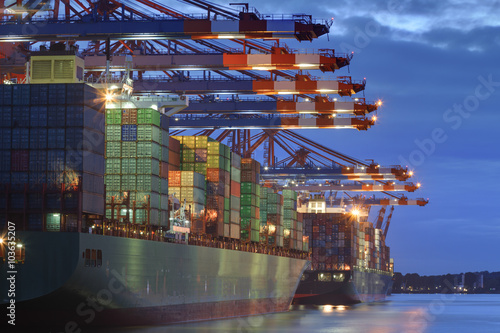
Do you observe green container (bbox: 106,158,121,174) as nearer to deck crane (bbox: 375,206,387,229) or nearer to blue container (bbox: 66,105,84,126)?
blue container (bbox: 66,105,84,126)

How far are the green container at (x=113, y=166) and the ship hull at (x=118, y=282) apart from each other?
3.95 meters

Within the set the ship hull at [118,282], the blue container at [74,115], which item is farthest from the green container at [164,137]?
the blue container at [74,115]

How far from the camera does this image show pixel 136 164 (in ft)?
130

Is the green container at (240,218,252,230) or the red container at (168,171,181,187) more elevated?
the red container at (168,171,181,187)

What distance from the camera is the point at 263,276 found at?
61.8 meters

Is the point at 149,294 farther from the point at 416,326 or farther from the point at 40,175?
the point at 416,326

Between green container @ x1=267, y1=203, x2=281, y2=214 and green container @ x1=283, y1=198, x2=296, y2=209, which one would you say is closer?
green container @ x1=267, y1=203, x2=281, y2=214

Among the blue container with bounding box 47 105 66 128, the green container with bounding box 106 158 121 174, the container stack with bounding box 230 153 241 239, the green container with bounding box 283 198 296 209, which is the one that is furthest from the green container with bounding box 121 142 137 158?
the green container with bounding box 283 198 296 209

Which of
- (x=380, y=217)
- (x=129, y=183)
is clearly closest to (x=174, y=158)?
(x=129, y=183)

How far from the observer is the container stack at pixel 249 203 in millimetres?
57469

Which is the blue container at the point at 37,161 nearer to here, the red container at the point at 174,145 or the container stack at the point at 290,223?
the red container at the point at 174,145

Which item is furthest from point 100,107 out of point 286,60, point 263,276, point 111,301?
point 263,276

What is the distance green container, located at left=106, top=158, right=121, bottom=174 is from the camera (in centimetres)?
3959

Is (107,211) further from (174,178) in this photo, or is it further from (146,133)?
(174,178)
